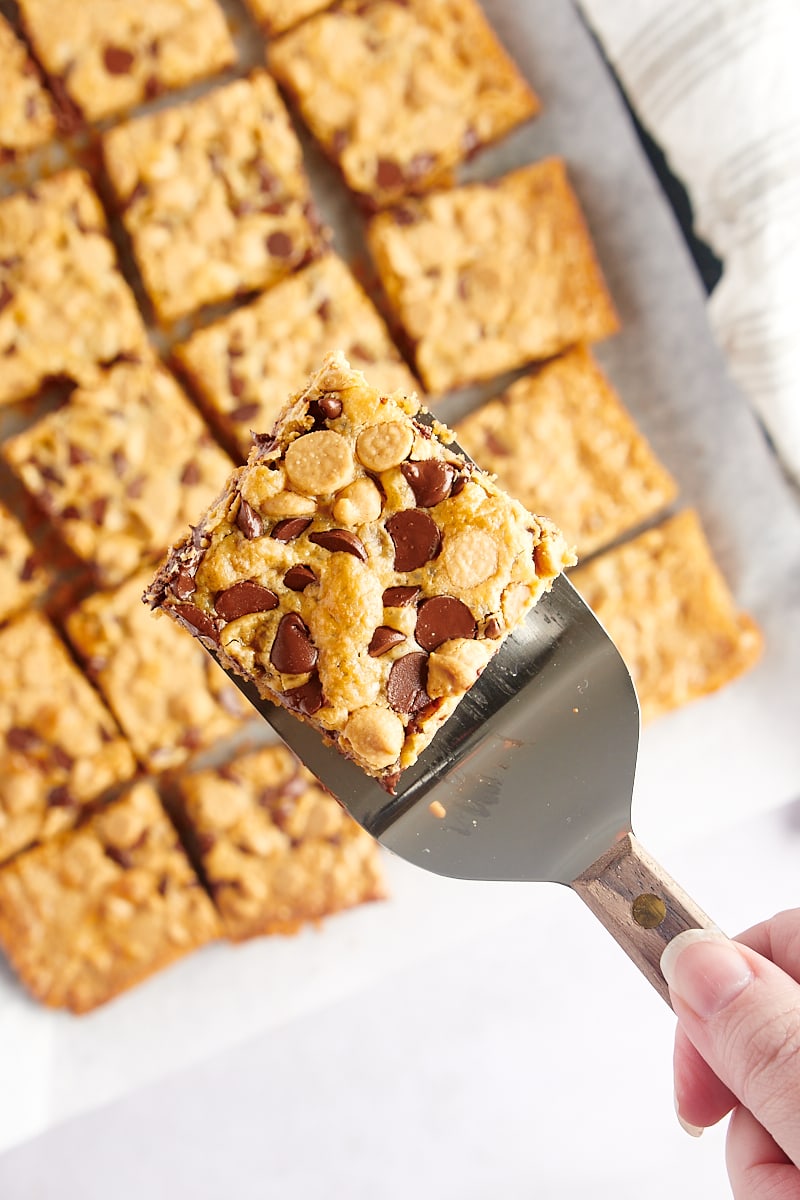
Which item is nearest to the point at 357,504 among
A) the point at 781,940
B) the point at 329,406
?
the point at 329,406

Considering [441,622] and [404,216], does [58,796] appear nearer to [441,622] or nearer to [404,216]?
[441,622]

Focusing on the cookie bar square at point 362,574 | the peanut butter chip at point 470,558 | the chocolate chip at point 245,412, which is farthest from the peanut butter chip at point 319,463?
the chocolate chip at point 245,412

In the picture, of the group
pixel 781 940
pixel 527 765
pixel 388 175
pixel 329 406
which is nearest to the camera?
pixel 329 406

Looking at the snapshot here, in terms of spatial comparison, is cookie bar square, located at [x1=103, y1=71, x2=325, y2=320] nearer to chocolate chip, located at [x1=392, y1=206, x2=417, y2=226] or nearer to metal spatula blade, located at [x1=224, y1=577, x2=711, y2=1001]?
chocolate chip, located at [x1=392, y1=206, x2=417, y2=226]

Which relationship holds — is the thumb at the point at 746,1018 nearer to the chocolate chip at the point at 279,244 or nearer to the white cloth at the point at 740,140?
the white cloth at the point at 740,140

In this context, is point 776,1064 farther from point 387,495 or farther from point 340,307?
point 340,307

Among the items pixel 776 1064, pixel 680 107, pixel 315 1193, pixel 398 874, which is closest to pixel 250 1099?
pixel 315 1193
